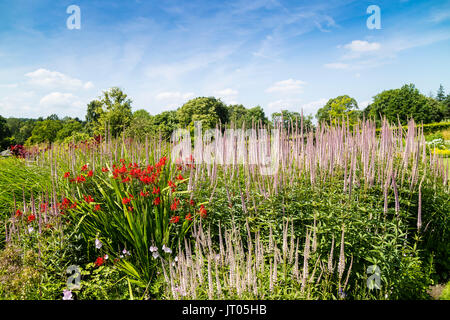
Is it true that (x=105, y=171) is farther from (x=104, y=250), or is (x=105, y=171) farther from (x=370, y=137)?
(x=370, y=137)

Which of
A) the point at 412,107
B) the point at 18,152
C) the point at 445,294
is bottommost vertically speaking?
the point at 445,294

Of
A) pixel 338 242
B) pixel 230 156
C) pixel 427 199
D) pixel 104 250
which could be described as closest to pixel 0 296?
pixel 104 250

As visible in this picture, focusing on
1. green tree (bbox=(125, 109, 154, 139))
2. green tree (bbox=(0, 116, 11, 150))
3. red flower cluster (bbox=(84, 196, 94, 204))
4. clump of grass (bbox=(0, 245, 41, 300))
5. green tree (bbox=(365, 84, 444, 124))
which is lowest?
clump of grass (bbox=(0, 245, 41, 300))

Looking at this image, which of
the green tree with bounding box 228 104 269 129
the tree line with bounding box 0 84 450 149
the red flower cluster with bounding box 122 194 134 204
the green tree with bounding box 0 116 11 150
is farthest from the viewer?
the green tree with bounding box 0 116 11 150

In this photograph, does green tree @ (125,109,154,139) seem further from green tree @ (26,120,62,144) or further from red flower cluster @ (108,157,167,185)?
green tree @ (26,120,62,144)

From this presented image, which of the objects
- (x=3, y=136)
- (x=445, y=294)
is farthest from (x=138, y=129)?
(x=3, y=136)

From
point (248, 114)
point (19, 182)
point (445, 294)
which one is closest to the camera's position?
point (445, 294)

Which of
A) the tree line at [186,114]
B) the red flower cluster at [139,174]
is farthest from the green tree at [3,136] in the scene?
the red flower cluster at [139,174]

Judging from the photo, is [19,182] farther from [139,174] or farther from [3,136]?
[3,136]

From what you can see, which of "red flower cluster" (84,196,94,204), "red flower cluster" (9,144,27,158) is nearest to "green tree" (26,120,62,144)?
"red flower cluster" (9,144,27,158)

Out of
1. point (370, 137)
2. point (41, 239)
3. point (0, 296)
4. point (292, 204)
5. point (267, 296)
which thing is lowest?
point (0, 296)

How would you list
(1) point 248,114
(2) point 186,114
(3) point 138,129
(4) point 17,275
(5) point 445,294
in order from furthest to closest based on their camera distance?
1. (1) point 248,114
2. (2) point 186,114
3. (3) point 138,129
4. (5) point 445,294
5. (4) point 17,275

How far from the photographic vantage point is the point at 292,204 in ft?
13.5
